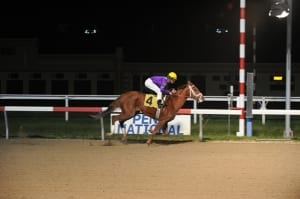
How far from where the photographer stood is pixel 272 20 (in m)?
42.2

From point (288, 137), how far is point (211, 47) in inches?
1083

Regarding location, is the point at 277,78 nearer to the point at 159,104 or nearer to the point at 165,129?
the point at 165,129

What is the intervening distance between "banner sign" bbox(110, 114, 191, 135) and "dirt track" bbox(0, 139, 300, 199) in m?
1.71

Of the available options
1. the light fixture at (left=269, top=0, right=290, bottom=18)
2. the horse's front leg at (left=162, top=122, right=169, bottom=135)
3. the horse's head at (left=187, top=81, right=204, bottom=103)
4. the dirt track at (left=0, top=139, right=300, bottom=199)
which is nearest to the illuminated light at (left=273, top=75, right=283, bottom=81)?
the light fixture at (left=269, top=0, right=290, bottom=18)

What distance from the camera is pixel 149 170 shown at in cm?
962

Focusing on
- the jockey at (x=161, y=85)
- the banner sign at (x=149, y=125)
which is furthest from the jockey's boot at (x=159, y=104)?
the banner sign at (x=149, y=125)

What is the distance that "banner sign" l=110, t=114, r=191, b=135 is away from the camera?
1528 cm

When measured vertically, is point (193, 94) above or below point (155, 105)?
above

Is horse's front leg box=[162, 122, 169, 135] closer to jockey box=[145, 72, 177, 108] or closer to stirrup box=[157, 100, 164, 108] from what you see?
stirrup box=[157, 100, 164, 108]

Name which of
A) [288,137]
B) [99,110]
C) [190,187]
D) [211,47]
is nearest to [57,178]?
[190,187]

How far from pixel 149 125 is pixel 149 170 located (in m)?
5.74

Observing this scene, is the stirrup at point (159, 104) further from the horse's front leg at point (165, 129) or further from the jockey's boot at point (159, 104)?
the horse's front leg at point (165, 129)

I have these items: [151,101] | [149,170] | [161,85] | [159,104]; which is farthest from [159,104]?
[149,170]

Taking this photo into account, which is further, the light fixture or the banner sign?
the banner sign
